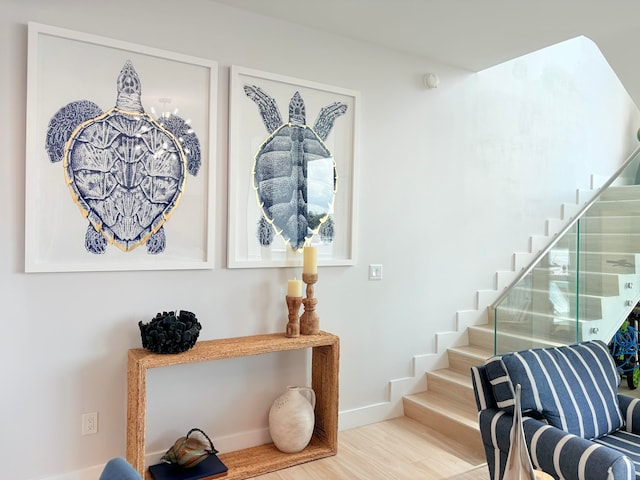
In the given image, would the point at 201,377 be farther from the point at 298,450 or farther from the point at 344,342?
the point at 344,342

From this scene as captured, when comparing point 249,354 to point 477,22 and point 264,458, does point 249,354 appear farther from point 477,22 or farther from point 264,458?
point 477,22

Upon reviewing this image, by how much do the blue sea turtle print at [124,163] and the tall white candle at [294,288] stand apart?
0.76 metres

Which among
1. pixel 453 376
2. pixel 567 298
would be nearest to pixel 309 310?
pixel 453 376

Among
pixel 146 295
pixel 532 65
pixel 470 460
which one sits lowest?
pixel 470 460

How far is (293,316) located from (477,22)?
213 centimetres

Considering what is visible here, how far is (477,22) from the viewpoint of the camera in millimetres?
2969

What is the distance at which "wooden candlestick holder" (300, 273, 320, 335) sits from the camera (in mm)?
2941

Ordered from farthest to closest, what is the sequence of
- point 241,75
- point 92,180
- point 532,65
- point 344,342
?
1. point 532,65
2. point 344,342
3. point 241,75
4. point 92,180

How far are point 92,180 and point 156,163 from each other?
334mm

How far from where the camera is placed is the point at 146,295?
263 cm

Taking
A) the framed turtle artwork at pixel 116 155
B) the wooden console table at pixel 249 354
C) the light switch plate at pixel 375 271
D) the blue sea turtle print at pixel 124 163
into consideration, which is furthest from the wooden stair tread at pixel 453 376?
the blue sea turtle print at pixel 124 163

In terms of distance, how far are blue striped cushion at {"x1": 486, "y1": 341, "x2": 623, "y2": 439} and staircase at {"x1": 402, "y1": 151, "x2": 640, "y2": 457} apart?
2.97ft

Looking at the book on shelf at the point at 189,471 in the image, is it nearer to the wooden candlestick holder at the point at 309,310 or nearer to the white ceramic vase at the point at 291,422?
the white ceramic vase at the point at 291,422

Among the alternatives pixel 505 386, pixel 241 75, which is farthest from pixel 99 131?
pixel 505 386
